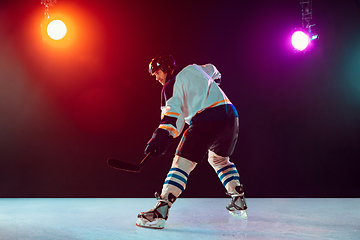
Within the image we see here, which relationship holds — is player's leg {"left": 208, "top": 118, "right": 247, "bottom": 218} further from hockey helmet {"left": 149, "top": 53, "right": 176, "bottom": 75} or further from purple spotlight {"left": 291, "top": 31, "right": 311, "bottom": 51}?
purple spotlight {"left": 291, "top": 31, "right": 311, "bottom": 51}

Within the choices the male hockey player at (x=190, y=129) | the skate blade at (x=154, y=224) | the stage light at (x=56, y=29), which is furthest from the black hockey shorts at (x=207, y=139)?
the stage light at (x=56, y=29)

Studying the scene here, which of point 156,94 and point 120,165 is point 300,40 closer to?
point 156,94

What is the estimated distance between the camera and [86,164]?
11.3 feet

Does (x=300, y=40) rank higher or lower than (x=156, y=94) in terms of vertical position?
higher

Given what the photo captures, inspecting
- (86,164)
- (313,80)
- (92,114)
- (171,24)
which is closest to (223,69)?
→ (171,24)

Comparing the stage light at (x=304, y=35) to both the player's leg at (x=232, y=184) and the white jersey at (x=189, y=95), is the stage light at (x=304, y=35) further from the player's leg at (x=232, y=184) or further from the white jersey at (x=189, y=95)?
the player's leg at (x=232, y=184)

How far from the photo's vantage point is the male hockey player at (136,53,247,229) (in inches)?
83.1

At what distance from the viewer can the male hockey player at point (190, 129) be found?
2.11 m

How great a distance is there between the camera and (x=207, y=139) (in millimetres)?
2246

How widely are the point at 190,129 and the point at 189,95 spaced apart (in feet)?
0.81

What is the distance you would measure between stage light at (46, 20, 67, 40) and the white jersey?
177 centimetres

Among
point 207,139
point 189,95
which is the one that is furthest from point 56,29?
point 207,139

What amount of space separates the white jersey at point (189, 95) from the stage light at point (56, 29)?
177 cm

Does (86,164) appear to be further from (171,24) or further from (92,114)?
(171,24)
